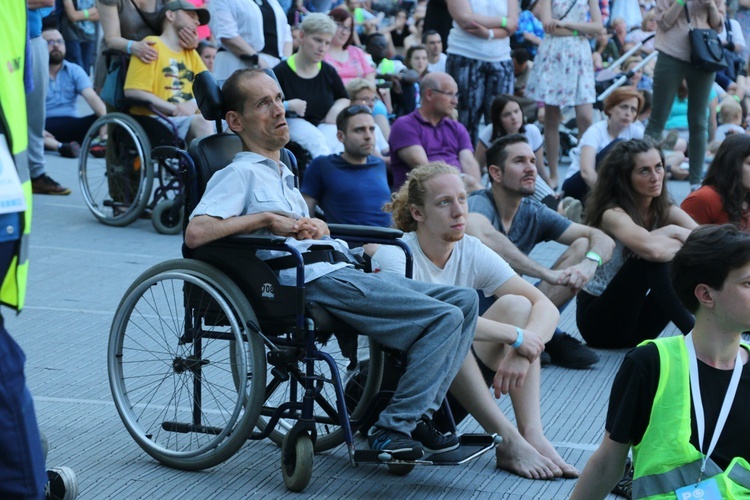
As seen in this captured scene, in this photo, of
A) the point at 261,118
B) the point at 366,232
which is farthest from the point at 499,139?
the point at 261,118

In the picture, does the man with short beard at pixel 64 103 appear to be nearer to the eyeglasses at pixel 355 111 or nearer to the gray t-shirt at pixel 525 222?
the eyeglasses at pixel 355 111

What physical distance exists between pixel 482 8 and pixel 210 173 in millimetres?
5474

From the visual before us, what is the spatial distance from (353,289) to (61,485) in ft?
3.45

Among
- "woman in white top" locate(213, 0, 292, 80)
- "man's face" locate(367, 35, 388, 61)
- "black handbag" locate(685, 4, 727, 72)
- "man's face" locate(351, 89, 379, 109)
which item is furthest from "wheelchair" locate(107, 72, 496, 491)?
"man's face" locate(367, 35, 388, 61)

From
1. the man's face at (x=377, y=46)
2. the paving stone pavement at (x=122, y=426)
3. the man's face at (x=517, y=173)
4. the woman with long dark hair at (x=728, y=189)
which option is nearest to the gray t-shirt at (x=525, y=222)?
the man's face at (x=517, y=173)

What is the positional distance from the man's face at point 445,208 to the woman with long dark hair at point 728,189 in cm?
193

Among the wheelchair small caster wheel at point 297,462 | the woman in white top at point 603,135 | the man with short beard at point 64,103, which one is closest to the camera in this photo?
the wheelchair small caster wheel at point 297,462

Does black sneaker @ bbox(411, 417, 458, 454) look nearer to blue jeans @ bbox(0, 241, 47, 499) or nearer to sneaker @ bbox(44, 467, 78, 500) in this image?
sneaker @ bbox(44, 467, 78, 500)

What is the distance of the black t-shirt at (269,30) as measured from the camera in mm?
9031

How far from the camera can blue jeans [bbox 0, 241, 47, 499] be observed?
223cm

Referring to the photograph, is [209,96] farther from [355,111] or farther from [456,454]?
[355,111]

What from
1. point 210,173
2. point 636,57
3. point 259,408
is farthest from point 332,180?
point 636,57

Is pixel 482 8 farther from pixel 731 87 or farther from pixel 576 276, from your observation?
pixel 731 87

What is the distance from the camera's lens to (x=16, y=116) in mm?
2268
